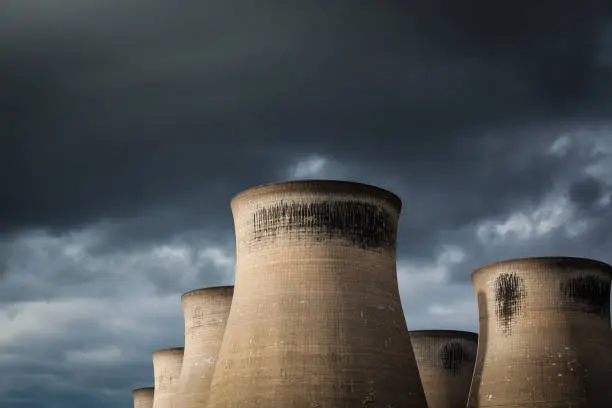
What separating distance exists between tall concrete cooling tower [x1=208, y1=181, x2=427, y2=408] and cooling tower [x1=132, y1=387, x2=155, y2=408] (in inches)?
1044

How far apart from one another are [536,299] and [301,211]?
8.70 metres

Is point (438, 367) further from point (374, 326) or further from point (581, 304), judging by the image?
point (374, 326)

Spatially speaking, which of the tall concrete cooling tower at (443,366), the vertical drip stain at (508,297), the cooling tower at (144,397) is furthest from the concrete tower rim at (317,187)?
the cooling tower at (144,397)

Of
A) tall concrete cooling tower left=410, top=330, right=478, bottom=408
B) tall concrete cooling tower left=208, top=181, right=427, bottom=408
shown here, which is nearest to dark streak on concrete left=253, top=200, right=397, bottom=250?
tall concrete cooling tower left=208, top=181, right=427, bottom=408

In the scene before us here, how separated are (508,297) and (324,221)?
7.96 metres

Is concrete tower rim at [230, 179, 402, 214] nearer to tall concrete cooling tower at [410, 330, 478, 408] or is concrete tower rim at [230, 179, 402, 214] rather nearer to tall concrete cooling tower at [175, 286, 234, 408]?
tall concrete cooling tower at [175, 286, 234, 408]

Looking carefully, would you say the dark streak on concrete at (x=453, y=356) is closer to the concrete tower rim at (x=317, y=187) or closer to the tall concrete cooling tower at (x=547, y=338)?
the tall concrete cooling tower at (x=547, y=338)

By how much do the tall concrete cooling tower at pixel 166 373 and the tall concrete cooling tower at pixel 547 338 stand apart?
1578cm

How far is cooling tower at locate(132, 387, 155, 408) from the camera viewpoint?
4822 centimetres

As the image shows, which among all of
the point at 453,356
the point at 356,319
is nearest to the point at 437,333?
the point at 453,356

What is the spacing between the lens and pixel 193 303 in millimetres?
33406

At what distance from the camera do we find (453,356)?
120 feet

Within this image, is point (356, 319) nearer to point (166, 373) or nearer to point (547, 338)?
point (547, 338)

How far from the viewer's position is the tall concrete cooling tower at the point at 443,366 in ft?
118
